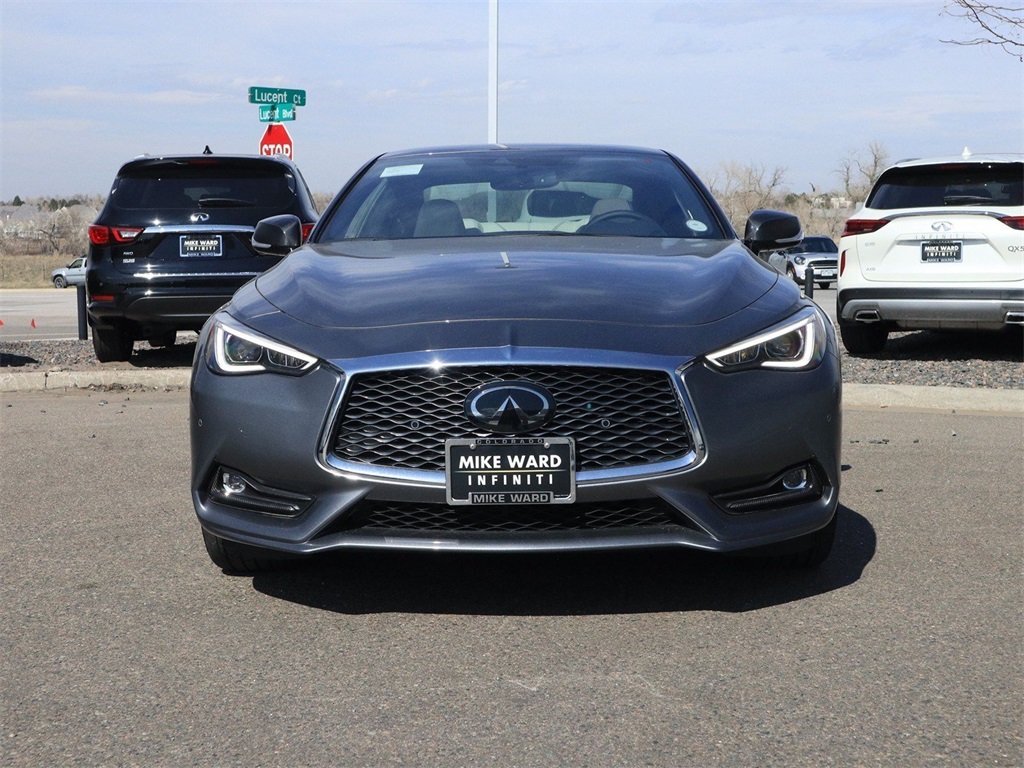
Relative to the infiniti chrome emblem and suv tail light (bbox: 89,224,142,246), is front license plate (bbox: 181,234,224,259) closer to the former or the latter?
suv tail light (bbox: 89,224,142,246)

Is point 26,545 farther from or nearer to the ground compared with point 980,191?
nearer to the ground

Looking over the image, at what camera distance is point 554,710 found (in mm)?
3045

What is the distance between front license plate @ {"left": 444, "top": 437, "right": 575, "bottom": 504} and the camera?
3559 mm

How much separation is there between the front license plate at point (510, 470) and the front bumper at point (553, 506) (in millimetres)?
50

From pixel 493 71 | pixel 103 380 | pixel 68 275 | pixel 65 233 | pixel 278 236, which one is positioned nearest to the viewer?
pixel 278 236

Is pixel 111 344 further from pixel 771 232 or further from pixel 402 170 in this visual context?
pixel 771 232

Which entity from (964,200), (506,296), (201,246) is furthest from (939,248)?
(506,296)

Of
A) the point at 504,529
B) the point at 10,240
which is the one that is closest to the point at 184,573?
the point at 504,529

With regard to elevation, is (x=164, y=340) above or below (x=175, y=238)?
below

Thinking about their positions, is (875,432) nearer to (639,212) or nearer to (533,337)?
(639,212)

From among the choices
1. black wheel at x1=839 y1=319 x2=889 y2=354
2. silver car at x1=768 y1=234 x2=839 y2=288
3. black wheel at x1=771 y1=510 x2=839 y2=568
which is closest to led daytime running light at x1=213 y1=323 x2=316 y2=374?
black wheel at x1=771 y1=510 x2=839 y2=568

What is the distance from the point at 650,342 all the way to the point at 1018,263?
7.47 meters

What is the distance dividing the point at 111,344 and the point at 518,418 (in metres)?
8.53

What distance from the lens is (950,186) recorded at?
10.8 metres
